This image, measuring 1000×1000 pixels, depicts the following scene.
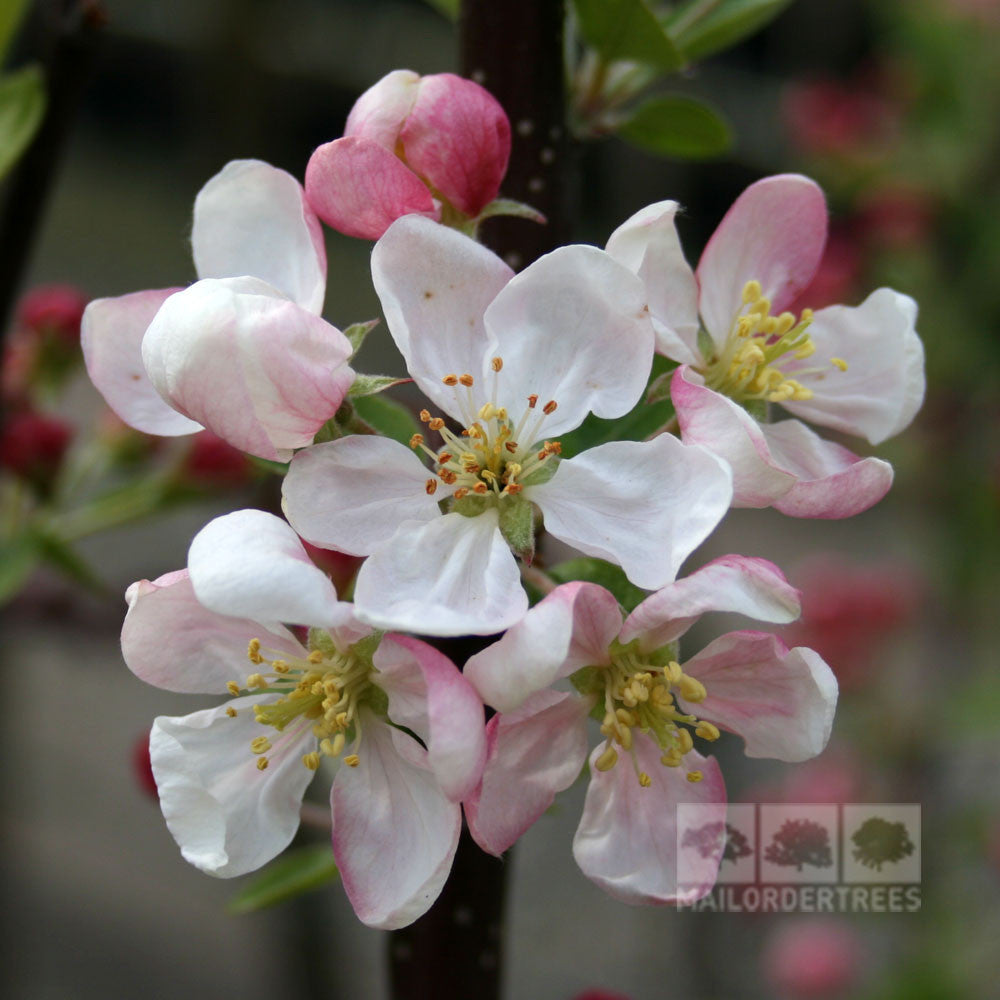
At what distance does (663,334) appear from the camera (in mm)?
667

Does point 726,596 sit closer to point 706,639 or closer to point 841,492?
point 841,492

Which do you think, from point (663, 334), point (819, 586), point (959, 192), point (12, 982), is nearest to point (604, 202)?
point (959, 192)

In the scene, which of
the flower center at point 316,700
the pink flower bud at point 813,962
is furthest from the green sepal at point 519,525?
the pink flower bud at point 813,962

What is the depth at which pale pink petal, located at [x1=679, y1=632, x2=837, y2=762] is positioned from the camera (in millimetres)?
575

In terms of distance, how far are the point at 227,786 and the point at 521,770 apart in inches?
6.7

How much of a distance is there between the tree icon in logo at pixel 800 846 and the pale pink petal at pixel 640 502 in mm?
272

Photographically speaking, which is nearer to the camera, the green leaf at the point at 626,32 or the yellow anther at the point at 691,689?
the yellow anther at the point at 691,689

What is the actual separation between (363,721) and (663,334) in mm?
276

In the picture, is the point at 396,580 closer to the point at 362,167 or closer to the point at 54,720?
the point at 362,167

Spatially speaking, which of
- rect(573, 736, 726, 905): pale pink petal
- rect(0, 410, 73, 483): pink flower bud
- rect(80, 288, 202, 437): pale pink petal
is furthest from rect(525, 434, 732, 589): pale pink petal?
rect(0, 410, 73, 483): pink flower bud

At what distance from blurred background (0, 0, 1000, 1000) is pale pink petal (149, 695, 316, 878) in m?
0.29

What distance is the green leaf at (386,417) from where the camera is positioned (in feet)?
2.25

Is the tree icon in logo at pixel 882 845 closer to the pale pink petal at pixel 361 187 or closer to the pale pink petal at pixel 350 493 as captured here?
the pale pink petal at pixel 350 493

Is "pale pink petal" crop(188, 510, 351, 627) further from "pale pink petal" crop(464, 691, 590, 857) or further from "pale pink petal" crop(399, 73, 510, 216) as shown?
"pale pink petal" crop(399, 73, 510, 216)
